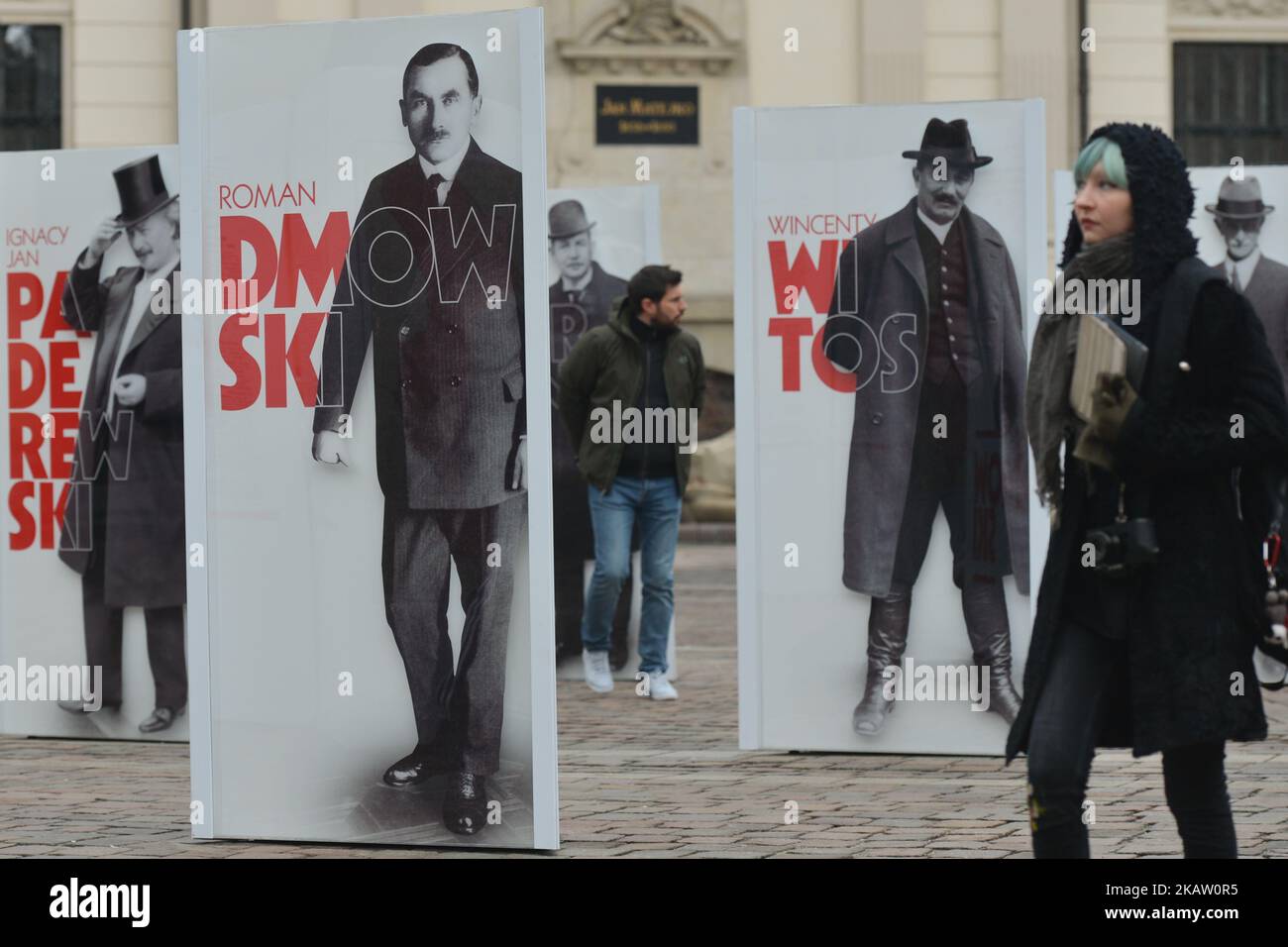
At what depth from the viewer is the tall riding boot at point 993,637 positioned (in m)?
8.58

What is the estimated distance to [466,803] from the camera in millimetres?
6527

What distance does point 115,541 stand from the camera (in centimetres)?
954


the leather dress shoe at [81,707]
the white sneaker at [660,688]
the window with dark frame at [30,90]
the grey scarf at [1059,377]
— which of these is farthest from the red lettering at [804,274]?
the window with dark frame at [30,90]

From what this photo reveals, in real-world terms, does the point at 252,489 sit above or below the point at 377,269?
below

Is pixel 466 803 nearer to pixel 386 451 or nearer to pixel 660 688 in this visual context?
pixel 386 451

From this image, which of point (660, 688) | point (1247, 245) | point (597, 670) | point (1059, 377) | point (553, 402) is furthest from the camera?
point (553, 402)

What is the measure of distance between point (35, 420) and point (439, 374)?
12.5ft

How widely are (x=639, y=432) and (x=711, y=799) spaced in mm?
3793

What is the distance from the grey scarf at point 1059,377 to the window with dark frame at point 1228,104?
22976 mm

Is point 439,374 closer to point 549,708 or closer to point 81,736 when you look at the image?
point 549,708

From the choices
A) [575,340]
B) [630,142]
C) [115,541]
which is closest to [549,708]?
[115,541]

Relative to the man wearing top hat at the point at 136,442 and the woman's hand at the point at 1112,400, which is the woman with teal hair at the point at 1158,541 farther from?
the man wearing top hat at the point at 136,442

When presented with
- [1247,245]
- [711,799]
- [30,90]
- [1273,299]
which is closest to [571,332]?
[1247,245]
